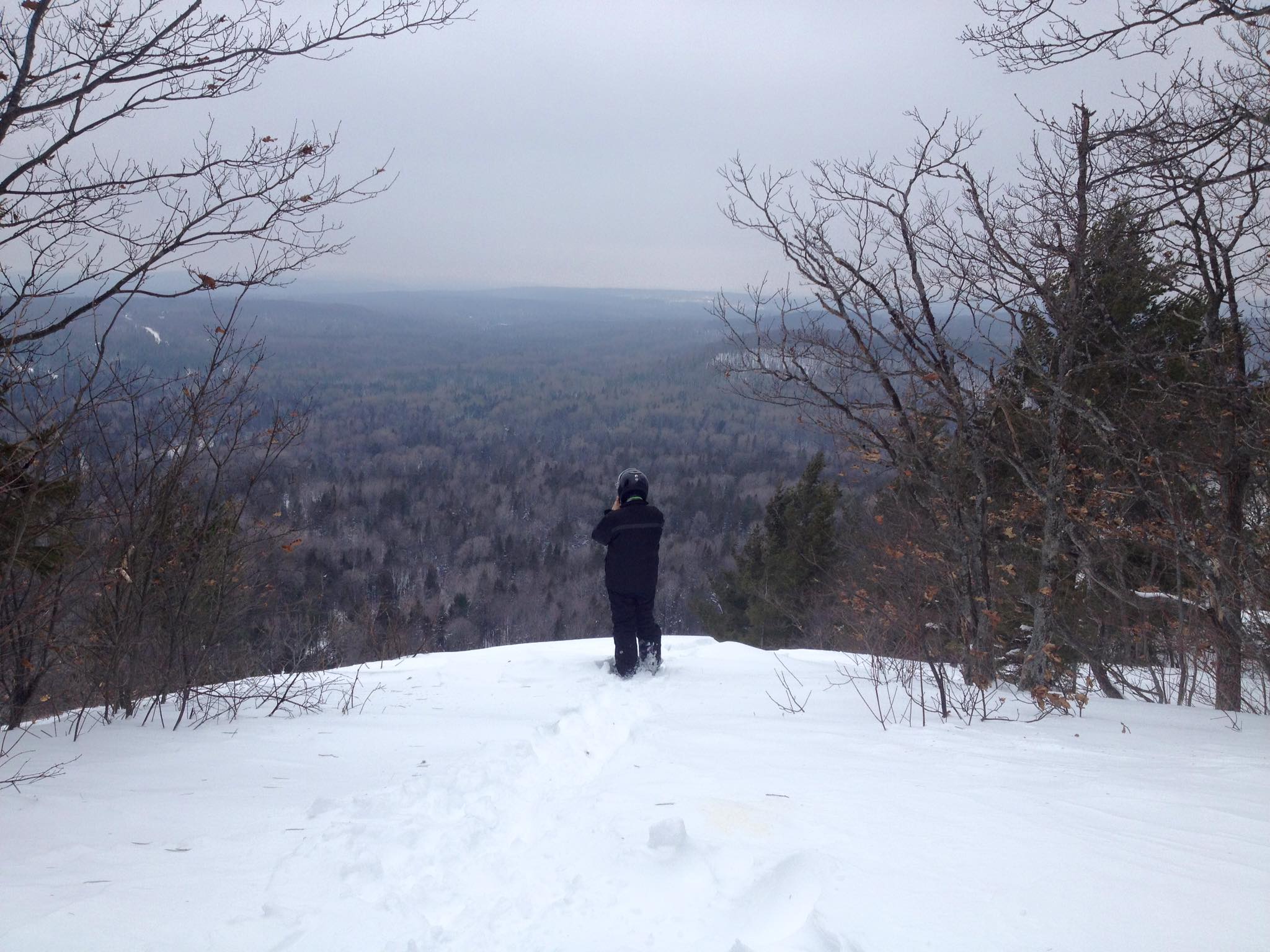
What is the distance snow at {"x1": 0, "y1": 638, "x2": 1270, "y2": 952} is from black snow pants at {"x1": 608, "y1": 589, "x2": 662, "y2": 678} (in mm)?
1924

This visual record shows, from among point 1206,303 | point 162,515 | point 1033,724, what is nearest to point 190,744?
point 162,515

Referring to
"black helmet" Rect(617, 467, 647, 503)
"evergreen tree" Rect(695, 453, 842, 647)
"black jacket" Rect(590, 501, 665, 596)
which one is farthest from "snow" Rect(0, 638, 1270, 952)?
"evergreen tree" Rect(695, 453, 842, 647)

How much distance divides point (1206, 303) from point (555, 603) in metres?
57.7

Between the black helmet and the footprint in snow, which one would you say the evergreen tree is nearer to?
the black helmet

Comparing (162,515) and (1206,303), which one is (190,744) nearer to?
(162,515)

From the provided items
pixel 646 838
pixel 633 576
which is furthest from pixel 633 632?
pixel 646 838

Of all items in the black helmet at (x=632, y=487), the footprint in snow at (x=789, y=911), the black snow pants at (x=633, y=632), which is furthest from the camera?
the black helmet at (x=632, y=487)

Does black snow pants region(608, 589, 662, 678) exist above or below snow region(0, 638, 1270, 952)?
Result: below

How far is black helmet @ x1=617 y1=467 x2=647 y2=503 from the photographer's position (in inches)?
266

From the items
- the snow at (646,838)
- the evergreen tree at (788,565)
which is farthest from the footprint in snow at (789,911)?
the evergreen tree at (788,565)

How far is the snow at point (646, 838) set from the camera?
2.22m

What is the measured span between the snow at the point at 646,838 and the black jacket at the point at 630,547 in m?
2.11

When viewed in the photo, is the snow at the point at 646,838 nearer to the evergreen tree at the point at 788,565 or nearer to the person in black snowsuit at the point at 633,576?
the person in black snowsuit at the point at 633,576

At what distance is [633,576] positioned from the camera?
261 inches
